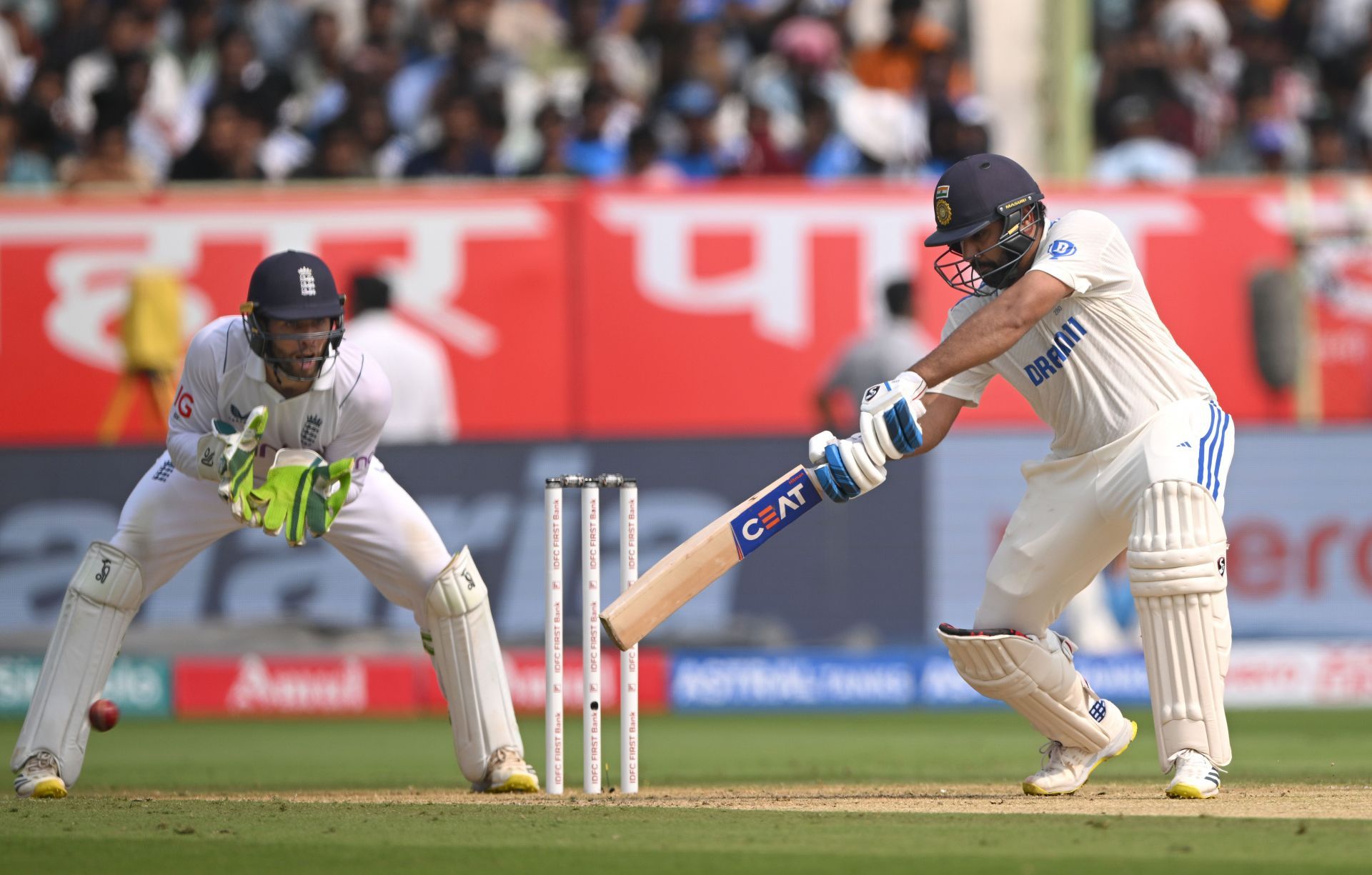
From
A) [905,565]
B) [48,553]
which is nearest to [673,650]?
[905,565]

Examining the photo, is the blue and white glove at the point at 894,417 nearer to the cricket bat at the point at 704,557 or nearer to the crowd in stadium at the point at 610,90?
the cricket bat at the point at 704,557

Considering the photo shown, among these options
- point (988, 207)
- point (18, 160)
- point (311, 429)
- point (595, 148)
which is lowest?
point (311, 429)

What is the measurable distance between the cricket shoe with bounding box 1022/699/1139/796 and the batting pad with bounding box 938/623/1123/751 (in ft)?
0.08

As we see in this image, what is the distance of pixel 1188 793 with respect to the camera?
514 centimetres

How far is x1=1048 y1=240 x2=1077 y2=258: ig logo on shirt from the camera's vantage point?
207 inches

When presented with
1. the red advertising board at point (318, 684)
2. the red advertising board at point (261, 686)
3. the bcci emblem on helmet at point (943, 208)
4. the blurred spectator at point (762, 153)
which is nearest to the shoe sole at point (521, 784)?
the bcci emblem on helmet at point (943, 208)

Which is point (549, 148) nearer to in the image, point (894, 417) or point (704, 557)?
point (704, 557)

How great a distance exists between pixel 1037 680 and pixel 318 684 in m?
5.63

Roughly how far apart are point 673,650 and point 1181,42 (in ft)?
21.6

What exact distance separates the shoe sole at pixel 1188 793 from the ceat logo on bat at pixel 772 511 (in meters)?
1.32

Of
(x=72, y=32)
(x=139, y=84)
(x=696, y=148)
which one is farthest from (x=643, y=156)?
(x=72, y=32)

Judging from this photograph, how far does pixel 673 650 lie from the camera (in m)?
10.2

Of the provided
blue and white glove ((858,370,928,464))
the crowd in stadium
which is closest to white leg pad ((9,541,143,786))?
blue and white glove ((858,370,928,464))

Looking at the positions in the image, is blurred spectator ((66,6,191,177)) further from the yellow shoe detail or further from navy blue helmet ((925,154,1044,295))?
navy blue helmet ((925,154,1044,295))
